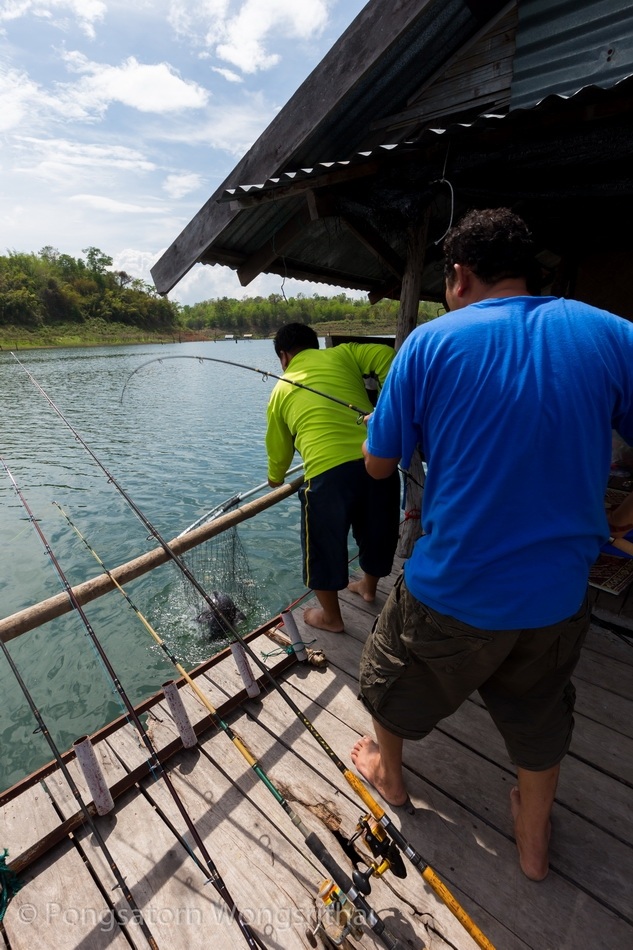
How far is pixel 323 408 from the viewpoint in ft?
8.63

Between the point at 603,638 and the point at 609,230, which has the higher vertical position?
the point at 609,230

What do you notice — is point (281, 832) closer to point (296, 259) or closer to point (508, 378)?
point (508, 378)

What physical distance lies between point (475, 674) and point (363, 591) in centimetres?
191

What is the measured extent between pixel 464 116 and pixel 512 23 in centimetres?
54

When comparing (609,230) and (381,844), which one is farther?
(609,230)

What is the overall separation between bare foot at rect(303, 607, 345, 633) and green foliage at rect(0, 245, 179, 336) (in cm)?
7700

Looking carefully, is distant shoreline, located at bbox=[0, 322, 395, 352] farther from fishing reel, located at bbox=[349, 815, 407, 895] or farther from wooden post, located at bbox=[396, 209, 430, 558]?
fishing reel, located at bbox=[349, 815, 407, 895]

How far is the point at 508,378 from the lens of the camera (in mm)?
1160

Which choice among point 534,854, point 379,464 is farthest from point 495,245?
point 534,854

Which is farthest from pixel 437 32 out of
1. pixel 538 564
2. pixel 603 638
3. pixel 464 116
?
pixel 603 638

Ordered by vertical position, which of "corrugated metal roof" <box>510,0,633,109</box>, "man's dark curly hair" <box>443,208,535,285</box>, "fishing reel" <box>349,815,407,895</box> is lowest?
"fishing reel" <box>349,815,407,895</box>

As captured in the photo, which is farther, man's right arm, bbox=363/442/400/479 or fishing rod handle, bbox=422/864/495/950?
man's right arm, bbox=363/442/400/479

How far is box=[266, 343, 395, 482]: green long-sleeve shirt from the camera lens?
2594mm

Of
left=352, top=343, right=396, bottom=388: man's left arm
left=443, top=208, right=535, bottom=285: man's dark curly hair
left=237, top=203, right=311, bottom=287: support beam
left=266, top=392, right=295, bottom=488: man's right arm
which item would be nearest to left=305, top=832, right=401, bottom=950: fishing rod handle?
left=443, top=208, right=535, bottom=285: man's dark curly hair
